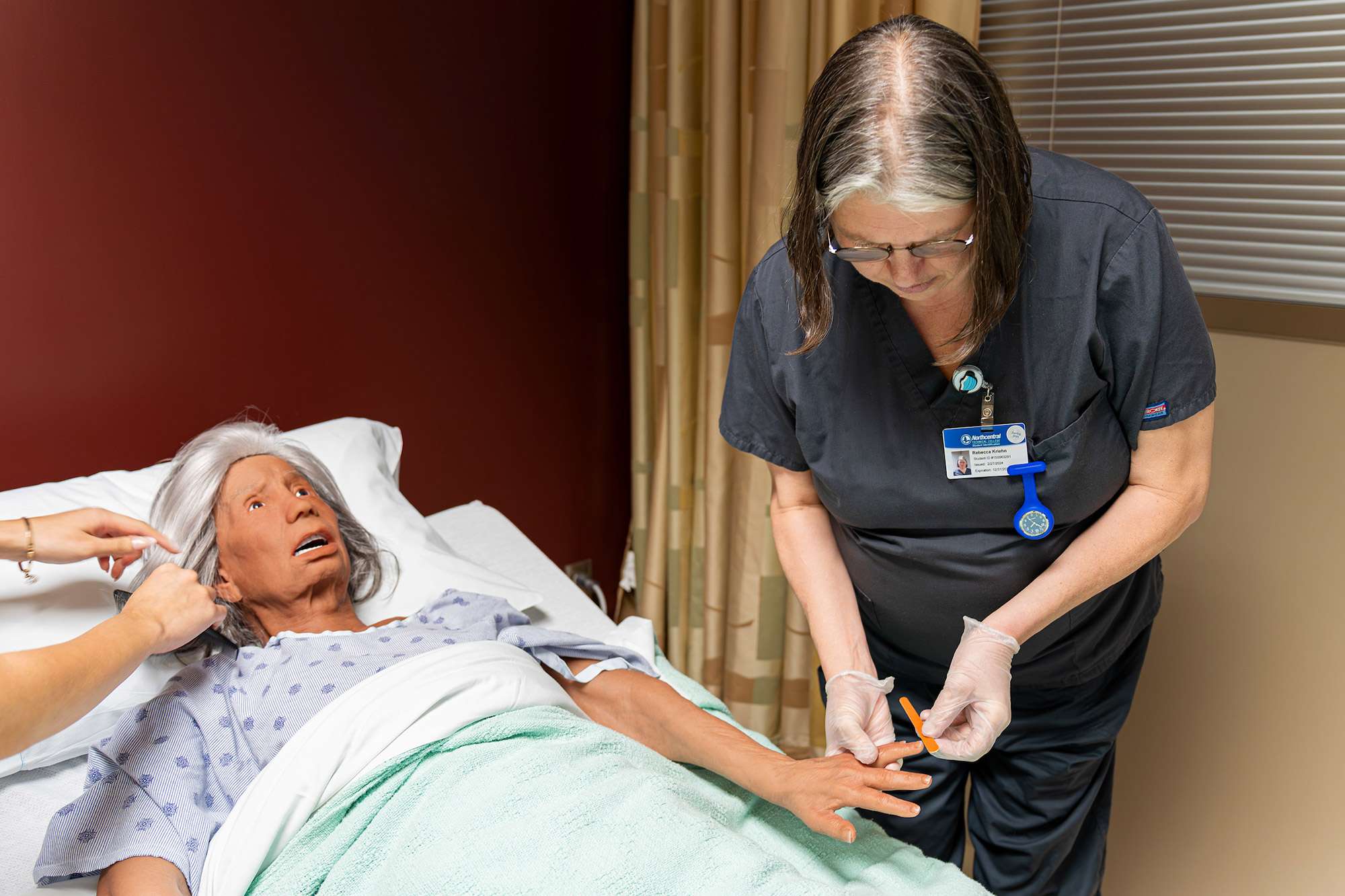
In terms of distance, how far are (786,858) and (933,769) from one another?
0.31 m

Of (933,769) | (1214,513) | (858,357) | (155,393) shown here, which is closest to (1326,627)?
(1214,513)

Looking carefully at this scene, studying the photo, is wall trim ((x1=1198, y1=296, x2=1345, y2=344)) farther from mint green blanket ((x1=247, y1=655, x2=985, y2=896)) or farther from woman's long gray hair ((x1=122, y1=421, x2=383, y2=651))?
woman's long gray hair ((x1=122, y1=421, x2=383, y2=651))

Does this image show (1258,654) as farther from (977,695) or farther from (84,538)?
(84,538)

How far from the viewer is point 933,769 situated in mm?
1508

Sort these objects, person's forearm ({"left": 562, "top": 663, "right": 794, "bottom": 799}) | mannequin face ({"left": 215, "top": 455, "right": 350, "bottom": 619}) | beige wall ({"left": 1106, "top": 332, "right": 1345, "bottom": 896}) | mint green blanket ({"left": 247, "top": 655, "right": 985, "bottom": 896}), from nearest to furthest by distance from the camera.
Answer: mint green blanket ({"left": 247, "top": 655, "right": 985, "bottom": 896}) → person's forearm ({"left": 562, "top": 663, "right": 794, "bottom": 799}) → mannequin face ({"left": 215, "top": 455, "right": 350, "bottom": 619}) → beige wall ({"left": 1106, "top": 332, "right": 1345, "bottom": 896})

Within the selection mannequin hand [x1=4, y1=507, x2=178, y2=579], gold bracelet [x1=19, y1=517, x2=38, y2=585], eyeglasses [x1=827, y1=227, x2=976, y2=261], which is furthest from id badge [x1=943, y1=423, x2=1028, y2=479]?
gold bracelet [x1=19, y1=517, x2=38, y2=585]

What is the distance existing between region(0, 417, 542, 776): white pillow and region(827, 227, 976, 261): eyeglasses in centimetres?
98

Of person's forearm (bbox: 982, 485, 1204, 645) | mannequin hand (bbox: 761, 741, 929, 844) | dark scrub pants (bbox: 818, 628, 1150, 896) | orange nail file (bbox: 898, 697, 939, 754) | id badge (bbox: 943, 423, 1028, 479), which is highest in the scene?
id badge (bbox: 943, 423, 1028, 479)

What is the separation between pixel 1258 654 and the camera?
1.85 m

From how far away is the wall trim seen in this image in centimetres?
170

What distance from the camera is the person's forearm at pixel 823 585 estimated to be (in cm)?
140

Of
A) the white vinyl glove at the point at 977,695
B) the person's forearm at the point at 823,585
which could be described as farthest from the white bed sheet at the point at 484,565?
the white vinyl glove at the point at 977,695

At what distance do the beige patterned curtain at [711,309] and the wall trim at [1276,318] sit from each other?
783mm

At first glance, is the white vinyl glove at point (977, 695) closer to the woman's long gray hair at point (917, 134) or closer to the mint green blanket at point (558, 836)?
the mint green blanket at point (558, 836)
